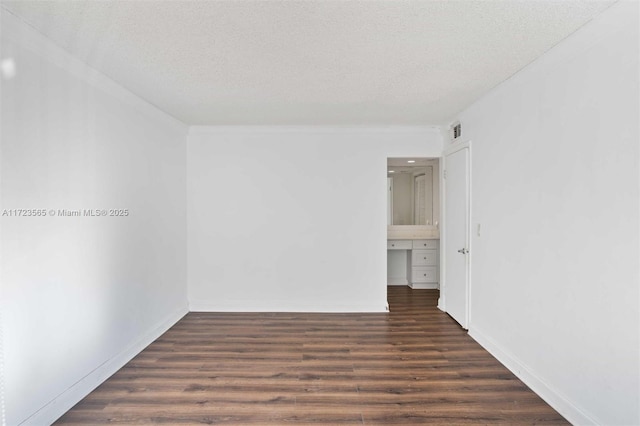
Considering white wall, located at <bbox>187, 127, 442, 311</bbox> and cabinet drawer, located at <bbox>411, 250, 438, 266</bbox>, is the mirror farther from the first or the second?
white wall, located at <bbox>187, 127, 442, 311</bbox>

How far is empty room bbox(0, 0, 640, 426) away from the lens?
1.95m

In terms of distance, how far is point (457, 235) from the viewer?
4156 millimetres

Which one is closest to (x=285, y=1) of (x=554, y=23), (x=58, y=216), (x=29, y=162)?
(x=554, y=23)

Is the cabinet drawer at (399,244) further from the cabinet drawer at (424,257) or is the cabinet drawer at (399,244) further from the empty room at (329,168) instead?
the empty room at (329,168)

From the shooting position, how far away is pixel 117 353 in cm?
299

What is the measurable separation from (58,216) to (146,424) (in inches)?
60.4

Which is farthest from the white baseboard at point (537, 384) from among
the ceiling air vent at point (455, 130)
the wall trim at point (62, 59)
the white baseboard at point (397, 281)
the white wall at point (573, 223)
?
the wall trim at point (62, 59)

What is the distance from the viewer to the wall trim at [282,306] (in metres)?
4.67

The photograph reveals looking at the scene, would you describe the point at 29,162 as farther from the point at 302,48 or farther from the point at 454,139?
the point at 454,139

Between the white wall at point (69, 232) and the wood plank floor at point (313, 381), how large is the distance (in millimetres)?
362

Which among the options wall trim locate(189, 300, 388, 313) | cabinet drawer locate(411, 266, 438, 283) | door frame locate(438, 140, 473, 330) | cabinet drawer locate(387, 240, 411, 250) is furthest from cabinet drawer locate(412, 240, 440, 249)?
wall trim locate(189, 300, 388, 313)

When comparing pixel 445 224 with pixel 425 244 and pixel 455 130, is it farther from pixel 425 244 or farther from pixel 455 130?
pixel 425 244

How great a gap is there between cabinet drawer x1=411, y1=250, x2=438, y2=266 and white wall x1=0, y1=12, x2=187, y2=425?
405 cm

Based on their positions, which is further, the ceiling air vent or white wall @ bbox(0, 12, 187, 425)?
the ceiling air vent
